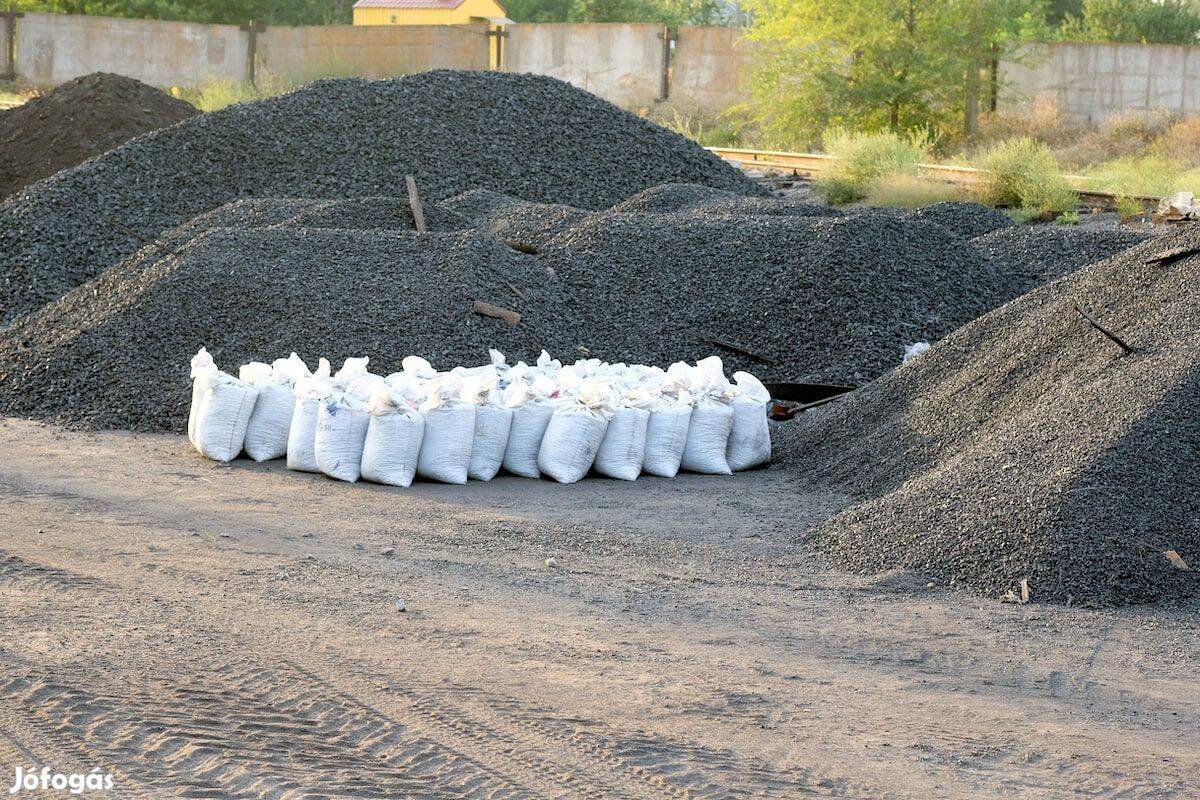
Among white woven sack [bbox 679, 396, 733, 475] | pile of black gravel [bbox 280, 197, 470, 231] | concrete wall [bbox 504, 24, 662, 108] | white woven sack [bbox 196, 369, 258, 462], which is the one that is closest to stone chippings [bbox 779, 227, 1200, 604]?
white woven sack [bbox 679, 396, 733, 475]

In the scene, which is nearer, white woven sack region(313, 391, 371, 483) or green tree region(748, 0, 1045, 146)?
white woven sack region(313, 391, 371, 483)

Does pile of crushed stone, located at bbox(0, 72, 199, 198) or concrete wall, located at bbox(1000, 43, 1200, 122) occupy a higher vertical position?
concrete wall, located at bbox(1000, 43, 1200, 122)

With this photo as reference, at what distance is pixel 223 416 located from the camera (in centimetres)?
794

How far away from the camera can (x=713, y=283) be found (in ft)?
37.1

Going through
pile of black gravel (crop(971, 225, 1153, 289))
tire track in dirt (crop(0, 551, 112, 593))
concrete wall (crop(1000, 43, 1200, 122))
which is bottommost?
tire track in dirt (crop(0, 551, 112, 593))

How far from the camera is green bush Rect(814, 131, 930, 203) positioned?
63.4 feet

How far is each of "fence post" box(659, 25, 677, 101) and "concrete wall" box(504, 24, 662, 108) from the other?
9 cm

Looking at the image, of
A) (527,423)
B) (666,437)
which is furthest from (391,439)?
(666,437)

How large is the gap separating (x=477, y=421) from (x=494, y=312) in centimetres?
235

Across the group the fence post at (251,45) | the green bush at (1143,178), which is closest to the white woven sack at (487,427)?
the green bush at (1143,178)

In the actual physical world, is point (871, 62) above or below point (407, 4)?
below

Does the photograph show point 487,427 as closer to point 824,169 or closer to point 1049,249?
point 1049,249

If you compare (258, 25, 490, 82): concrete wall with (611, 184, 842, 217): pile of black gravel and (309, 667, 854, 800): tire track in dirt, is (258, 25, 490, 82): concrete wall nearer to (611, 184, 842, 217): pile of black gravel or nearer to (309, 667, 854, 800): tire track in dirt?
(611, 184, 842, 217): pile of black gravel

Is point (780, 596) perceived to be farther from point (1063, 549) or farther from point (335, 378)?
point (335, 378)
